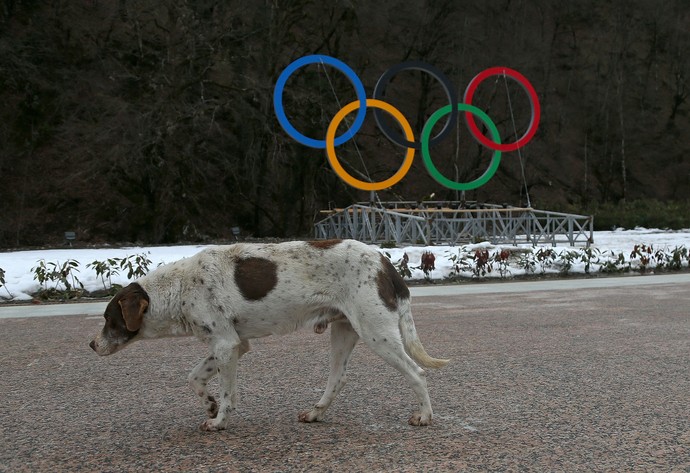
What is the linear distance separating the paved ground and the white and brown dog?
42cm

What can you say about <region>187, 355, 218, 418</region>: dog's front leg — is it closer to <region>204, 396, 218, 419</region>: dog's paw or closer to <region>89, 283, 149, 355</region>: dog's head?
<region>204, 396, 218, 419</region>: dog's paw

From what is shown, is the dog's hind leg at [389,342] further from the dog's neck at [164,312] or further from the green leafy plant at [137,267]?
the green leafy plant at [137,267]

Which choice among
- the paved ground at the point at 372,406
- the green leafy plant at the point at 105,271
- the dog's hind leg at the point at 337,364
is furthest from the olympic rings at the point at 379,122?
the dog's hind leg at the point at 337,364

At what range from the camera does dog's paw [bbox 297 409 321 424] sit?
15.8ft

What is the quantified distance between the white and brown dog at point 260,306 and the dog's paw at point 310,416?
0.48 m

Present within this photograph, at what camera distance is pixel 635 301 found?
11023mm

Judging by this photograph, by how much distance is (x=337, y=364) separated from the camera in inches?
189

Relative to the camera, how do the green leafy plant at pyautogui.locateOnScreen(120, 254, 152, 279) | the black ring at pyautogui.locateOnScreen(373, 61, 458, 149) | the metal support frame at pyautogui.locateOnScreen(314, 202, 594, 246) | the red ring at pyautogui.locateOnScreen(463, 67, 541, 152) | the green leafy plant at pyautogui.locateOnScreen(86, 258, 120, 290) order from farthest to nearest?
the red ring at pyautogui.locateOnScreen(463, 67, 541, 152), the black ring at pyautogui.locateOnScreen(373, 61, 458, 149), the metal support frame at pyautogui.locateOnScreen(314, 202, 594, 246), the green leafy plant at pyautogui.locateOnScreen(120, 254, 152, 279), the green leafy plant at pyautogui.locateOnScreen(86, 258, 120, 290)

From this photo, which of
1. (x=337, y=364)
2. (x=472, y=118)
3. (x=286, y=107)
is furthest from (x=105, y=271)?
(x=472, y=118)

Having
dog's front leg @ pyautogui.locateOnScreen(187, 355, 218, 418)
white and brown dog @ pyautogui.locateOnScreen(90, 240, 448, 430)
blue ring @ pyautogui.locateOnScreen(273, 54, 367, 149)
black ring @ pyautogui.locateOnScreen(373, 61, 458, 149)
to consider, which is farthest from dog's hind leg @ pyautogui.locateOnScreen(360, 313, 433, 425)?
black ring @ pyautogui.locateOnScreen(373, 61, 458, 149)

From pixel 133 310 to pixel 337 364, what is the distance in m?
1.29

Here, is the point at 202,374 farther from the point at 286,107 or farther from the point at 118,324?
the point at 286,107

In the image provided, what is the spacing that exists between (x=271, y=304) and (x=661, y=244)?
1827 centimetres

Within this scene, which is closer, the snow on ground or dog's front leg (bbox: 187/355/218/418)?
dog's front leg (bbox: 187/355/218/418)
